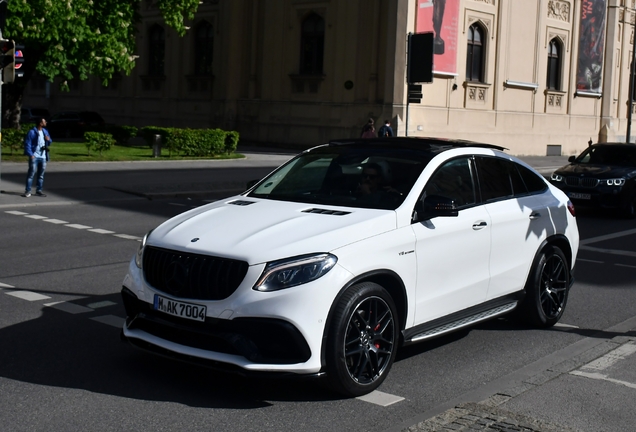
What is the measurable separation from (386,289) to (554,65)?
42.6m

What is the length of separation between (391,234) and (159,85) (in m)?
43.7

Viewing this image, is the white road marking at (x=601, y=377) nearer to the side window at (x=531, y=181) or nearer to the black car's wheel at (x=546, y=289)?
the black car's wheel at (x=546, y=289)

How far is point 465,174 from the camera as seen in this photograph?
23.9 feet

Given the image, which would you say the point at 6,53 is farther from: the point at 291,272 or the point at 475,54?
the point at 475,54

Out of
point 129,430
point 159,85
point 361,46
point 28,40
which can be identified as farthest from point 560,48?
point 129,430

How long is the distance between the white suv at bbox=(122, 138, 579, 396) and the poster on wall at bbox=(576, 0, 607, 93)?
138 feet

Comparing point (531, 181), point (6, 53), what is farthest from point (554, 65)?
point (531, 181)

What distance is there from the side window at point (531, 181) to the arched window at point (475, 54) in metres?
33.0

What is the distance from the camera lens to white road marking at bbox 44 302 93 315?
831 centimetres

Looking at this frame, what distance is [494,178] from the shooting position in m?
7.66

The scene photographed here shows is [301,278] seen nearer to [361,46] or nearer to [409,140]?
[409,140]

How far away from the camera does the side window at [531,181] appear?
8.16 m

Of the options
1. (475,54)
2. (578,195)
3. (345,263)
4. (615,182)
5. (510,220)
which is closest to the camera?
(345,263)

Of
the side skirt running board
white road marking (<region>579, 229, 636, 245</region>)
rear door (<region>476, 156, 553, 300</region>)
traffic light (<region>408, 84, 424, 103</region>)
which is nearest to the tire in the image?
white road marking (<region>579, 229, 636, 245</region>)
